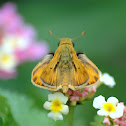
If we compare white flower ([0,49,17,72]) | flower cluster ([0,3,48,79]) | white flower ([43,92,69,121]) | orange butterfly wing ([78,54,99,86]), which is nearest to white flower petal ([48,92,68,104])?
white flower ([43,92,69,121])

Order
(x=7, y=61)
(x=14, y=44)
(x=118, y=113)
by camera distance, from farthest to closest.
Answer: (x=14, y=44) < (x=7, y=61) < (x=118, y=113)

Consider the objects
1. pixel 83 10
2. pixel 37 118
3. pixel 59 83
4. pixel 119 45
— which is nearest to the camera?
pixel 59 83

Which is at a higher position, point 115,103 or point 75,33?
point 75,33

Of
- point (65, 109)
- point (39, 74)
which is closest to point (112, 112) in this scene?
point (65, 109)

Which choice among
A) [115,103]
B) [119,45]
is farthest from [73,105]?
[119,45]

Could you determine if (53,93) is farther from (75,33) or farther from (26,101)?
(75,33)

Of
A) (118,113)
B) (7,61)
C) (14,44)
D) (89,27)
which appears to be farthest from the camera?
(89,27)

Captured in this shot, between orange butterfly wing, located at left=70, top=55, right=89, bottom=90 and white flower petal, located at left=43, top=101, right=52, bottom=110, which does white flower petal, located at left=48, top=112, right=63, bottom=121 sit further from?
orange butterfly wing, located at left=70, top=55, right=89, bottom=90

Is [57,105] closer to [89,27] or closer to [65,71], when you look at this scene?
[65,71]
